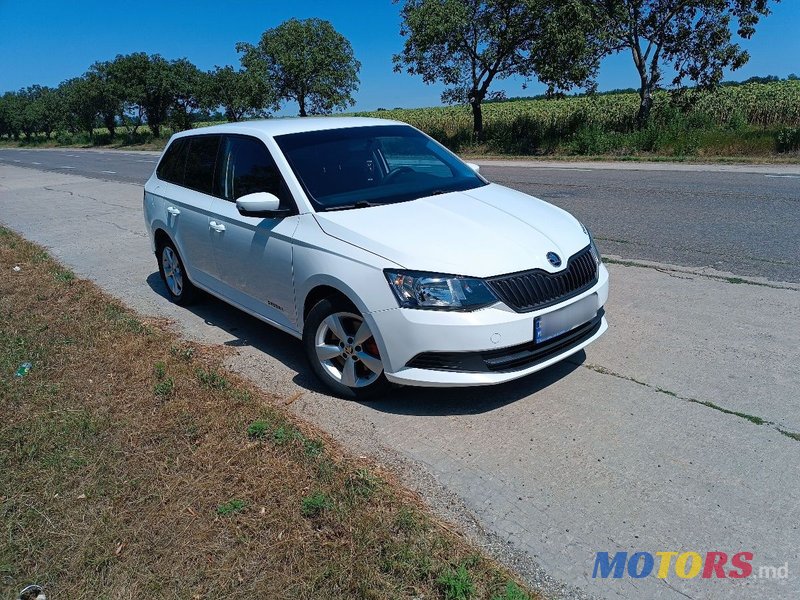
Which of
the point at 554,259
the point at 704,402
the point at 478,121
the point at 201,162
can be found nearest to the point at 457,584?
the point at 554,259

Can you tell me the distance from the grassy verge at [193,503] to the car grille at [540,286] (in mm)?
1209

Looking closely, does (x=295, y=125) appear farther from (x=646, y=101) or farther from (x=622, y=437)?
(x=646, y=101)

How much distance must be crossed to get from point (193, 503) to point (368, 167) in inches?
107

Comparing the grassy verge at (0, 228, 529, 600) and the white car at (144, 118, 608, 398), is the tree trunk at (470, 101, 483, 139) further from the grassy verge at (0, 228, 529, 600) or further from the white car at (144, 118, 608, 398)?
the grassy verge at (0, 228, 529, 600)

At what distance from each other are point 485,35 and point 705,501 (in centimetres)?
2417

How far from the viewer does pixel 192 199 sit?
18.5 ft

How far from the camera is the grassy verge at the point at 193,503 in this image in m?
2.55

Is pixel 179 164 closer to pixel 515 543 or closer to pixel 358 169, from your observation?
pixel 358 169

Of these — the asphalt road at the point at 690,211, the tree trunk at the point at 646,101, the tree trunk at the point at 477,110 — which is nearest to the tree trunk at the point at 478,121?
the tree trunk at the point at 477,110

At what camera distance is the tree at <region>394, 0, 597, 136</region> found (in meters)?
21.6

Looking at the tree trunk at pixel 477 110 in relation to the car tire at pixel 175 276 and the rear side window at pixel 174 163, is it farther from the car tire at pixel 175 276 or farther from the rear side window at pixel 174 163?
the car tire at pixel 175 276

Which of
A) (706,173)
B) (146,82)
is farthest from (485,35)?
(146,82)

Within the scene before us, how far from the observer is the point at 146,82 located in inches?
2068

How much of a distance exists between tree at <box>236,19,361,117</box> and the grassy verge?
133 feet
